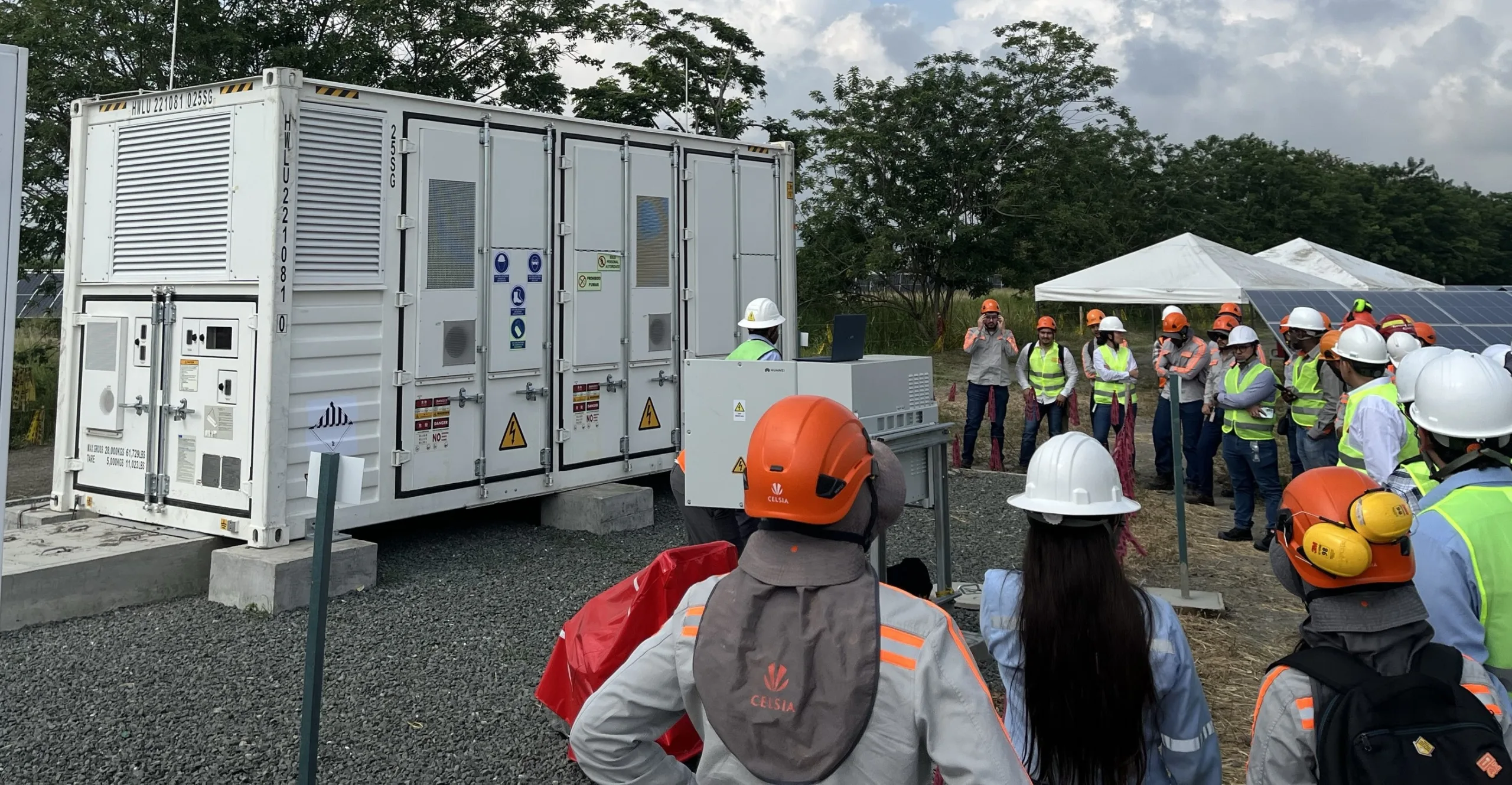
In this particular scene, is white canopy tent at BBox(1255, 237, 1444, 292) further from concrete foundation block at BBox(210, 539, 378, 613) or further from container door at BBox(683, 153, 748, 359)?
concrete foundation block at BBox(210, 539, 378, 613)

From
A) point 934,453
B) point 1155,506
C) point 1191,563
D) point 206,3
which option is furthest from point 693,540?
point 206,3

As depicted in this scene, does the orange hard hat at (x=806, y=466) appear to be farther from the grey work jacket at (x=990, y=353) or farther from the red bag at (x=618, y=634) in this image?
the grey work jacket at (x=990, y=353)

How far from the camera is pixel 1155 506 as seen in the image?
36.6ft

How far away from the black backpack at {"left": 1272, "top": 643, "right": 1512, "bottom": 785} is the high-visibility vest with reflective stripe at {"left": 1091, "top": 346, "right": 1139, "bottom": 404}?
32.6 ft

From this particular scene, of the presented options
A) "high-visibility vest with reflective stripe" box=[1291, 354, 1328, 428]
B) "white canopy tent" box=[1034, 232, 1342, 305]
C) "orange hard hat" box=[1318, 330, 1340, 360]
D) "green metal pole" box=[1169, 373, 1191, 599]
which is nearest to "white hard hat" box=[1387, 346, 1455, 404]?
"green metal pole" box=[1169, 373, 1191, 599]

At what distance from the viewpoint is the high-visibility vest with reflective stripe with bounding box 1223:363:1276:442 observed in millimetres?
9477

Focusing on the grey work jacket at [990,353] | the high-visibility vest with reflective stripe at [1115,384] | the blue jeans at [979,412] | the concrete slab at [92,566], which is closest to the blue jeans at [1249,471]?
the high-visibility vest with reflective stripe at [1115,384]

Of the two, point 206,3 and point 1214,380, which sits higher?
point 206,3

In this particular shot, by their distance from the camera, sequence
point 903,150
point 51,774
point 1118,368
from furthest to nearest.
→ point 903,150, point 1118,368, point 51,774

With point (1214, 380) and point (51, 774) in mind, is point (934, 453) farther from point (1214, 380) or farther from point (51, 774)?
point (1214, 380)

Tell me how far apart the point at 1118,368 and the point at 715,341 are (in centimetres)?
436

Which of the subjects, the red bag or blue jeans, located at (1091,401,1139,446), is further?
blue jeans, located at (1091,401,1139,446)

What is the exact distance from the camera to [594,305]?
9.33 m

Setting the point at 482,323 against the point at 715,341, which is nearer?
the point at 482,323
